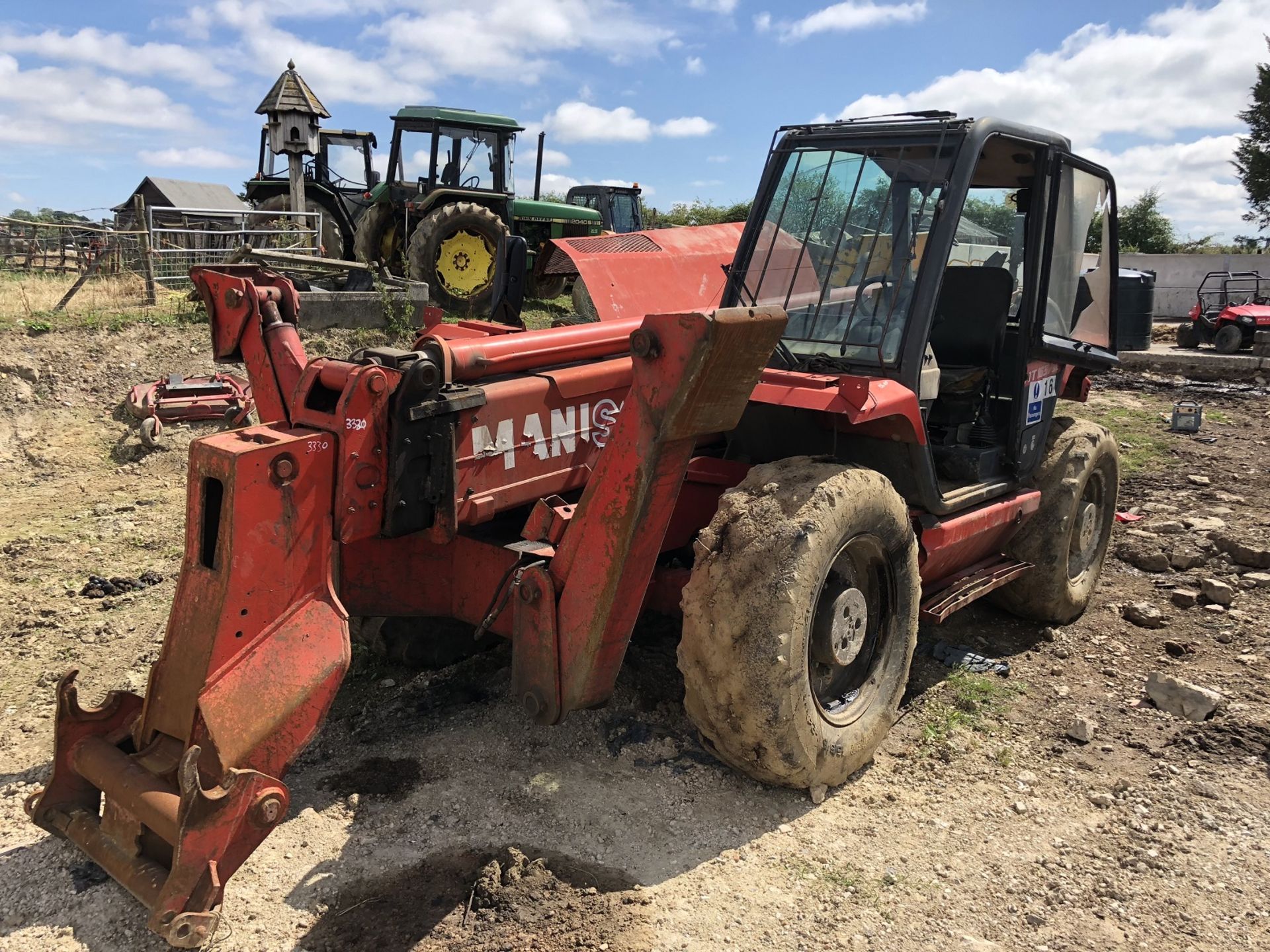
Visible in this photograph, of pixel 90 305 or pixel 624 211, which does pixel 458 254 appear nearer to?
pixel 90 305

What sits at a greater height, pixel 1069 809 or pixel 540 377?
pixel 540 377

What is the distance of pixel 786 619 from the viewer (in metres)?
3.04

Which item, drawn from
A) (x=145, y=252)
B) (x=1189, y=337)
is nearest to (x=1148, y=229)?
(x=1189, y=337)

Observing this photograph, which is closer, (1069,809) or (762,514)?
(762,514)

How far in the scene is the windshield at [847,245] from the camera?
386 cm

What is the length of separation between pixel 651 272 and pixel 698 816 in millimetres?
5667

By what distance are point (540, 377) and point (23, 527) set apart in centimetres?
469

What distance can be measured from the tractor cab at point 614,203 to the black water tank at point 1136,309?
14.6m

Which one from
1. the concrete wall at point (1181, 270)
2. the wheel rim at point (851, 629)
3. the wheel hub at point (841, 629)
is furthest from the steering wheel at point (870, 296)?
the concrete wall at point (1181, 270)

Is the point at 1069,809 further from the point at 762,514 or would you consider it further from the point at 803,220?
the point at 803,220

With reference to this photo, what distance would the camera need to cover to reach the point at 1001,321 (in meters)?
4.70

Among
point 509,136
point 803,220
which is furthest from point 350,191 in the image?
point 803,220

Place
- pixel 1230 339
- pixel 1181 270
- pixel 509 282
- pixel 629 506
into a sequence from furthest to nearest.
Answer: pixel 1181 270
pixel 1230 339
pixel 509 282
pixel 629 506

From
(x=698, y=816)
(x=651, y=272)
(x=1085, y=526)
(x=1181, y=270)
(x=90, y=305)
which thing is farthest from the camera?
(x=1181, y=270)
